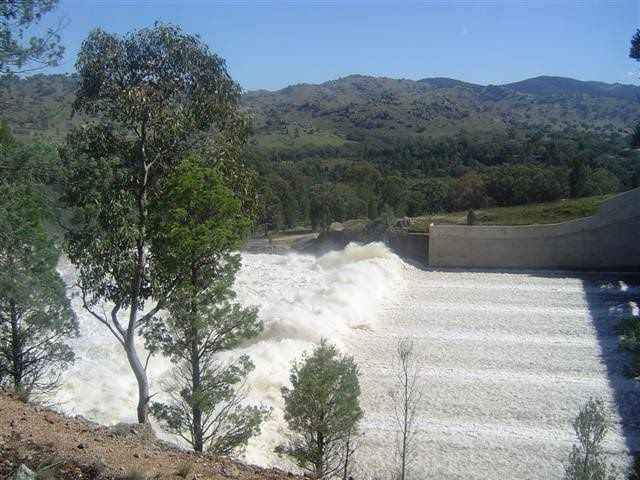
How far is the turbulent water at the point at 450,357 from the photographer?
1055 cm

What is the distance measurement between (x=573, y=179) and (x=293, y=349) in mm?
24873

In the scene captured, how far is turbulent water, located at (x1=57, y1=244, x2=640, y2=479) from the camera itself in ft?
34.6

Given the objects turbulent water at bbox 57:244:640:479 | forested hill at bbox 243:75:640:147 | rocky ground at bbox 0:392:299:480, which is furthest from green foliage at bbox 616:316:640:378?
forested hill at bbox 243:75:640:147

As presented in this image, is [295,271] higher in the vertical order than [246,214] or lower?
lower

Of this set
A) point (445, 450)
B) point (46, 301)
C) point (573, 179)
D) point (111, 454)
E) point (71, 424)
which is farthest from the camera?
point (573, 179)

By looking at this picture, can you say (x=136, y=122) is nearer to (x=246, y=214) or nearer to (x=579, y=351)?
(x=246, y=214)

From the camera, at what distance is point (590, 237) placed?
23.8 meters

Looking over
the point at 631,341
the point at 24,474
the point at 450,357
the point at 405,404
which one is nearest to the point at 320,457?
the point at 405,404

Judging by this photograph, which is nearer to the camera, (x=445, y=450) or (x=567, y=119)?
(x=445, y=450)

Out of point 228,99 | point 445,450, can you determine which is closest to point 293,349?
point 445,450

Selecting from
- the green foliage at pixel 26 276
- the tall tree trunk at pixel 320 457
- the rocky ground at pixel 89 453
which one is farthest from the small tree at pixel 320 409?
the green foliage at pixel 26 276

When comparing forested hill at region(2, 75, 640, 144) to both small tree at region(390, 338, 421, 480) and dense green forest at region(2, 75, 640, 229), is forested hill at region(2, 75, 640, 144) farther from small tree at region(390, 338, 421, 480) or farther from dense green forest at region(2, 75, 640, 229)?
small tree at region(390, 338, 421, 480)

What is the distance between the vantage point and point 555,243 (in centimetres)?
2412

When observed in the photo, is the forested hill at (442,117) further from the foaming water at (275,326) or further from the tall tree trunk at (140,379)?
the tall tree trunk at (140,379)
